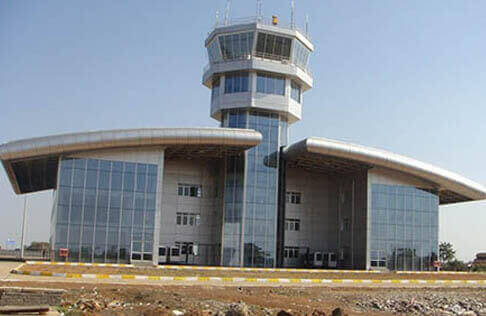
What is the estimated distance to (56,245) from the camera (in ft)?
143

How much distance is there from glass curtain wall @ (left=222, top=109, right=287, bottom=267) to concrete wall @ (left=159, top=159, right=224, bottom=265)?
216cm

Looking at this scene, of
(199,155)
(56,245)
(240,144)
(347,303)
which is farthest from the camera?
(199,155)

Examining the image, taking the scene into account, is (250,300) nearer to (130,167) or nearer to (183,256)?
(130,167)

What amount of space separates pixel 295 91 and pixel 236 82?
6.27 meters

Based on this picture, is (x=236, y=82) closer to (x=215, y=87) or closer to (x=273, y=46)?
(x=215, y=87)

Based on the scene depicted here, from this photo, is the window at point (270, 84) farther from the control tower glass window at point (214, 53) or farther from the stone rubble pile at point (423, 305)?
the stone rubble pile at point (423, 305)

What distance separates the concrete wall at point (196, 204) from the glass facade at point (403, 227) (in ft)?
48.5

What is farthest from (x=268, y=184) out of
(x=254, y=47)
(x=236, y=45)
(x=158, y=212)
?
(x=236, y=45)

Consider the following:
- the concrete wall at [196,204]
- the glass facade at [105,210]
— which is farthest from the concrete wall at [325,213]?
the glass facade at [105,210]

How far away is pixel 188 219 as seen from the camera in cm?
5559

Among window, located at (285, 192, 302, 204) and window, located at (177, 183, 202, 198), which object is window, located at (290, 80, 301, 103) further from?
window, located at (177, 183, 202, 198)

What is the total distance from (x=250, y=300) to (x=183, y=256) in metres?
31.0

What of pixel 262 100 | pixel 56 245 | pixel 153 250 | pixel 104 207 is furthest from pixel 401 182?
pixel 56 245

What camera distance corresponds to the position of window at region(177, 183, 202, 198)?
55562 millimetres
